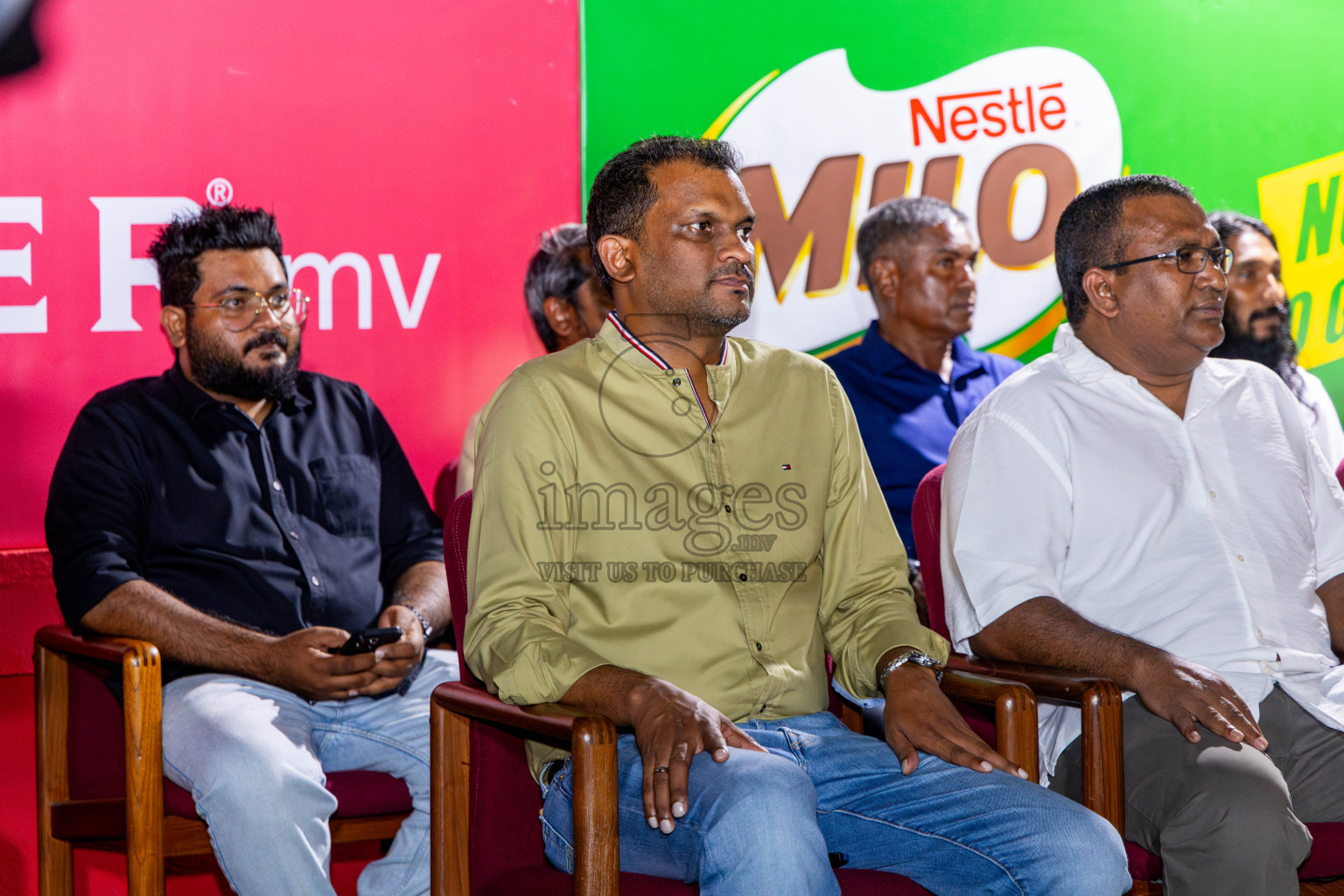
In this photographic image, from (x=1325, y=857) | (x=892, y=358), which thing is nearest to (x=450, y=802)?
(x=1325, y=857)

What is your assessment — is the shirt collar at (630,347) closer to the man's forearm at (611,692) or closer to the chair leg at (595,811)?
the man's forearm at (611,692)

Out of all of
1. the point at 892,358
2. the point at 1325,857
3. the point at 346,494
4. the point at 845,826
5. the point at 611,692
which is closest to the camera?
the point at 611,692

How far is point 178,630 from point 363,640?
0.35 m

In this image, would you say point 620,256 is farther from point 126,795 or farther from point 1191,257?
point 126,795

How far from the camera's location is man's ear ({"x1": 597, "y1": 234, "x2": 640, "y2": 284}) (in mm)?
2178

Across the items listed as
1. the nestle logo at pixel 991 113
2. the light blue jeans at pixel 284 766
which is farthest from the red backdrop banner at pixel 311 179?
the nestle logo at pixel 991 113

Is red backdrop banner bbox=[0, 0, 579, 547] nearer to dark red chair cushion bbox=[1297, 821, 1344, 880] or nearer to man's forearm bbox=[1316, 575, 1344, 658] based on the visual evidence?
man's forearm bbox=[1316, 575, 1344, 658]

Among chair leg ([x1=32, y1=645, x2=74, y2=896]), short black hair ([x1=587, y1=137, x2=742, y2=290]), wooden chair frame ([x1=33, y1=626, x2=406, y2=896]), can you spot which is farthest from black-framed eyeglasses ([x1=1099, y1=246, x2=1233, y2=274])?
chair leg ([x1=32, y1=645, x2=74, y2=896])

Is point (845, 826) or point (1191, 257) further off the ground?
point (1191, 257)

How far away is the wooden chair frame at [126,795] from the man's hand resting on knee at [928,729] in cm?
111

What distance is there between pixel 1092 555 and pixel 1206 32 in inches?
91.8

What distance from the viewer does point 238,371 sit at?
9.04 feet

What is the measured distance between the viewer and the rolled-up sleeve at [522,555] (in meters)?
1.85

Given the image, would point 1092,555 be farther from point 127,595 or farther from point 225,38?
point 225,38
